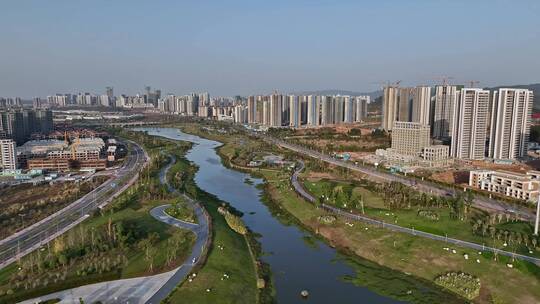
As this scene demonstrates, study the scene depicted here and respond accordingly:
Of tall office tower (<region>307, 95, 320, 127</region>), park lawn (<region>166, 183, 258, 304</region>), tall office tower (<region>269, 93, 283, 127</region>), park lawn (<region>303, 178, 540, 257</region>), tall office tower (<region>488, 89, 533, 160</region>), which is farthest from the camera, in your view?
tall office tower (<region>269, 93, 283, 127</region>)

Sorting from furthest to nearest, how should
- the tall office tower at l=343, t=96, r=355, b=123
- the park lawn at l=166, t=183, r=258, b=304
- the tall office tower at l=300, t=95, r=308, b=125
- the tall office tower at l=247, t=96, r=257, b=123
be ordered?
the tall office tower at l=247, t=96, r=257, b=123, the tall office tower at l=300, t=95, r=308, b=125, the tall office tower at l=343, t=96, r=355, b=123, the park lawn at l=166, t=183, r=258, b=304

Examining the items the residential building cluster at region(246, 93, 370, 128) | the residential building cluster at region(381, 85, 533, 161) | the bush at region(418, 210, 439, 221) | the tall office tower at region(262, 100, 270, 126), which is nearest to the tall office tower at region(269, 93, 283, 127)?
the residential building cluster at region(246, 93, 370, 128)

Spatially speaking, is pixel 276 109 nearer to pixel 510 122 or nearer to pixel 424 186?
pixel 510 122

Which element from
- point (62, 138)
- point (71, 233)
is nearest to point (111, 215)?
point (71, 233)

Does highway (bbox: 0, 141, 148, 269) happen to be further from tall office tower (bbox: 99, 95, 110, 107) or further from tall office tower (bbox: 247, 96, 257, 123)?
tall office tower (bbox: 99, 95, 110, 107)

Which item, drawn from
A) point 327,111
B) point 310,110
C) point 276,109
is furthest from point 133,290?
point 276,109

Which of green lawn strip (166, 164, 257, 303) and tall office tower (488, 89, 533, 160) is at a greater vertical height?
tall office tower (488, 89, 533, 160)
